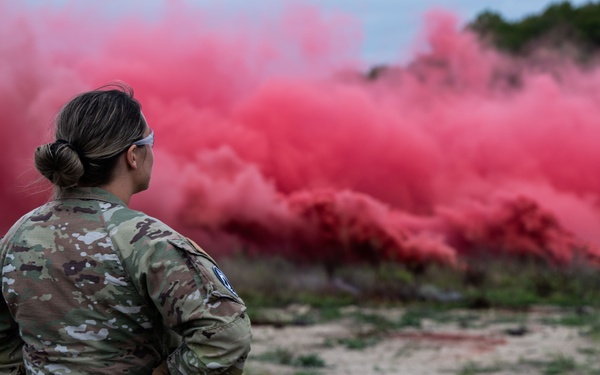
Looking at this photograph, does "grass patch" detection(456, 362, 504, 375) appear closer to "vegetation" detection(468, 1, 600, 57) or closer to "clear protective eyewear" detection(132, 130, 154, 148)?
"clear protective eyewear" detection(132, 130, 154, 148)

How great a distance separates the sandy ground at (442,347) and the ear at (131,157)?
4945 mm

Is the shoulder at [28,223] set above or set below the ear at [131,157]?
below

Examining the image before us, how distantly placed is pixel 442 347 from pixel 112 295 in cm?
629

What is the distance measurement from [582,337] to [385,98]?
521cm

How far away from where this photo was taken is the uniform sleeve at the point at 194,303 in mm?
1825

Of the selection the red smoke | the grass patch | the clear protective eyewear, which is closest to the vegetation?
the red smoke

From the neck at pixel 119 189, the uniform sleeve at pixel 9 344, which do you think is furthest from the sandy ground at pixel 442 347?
the neck at pixel 119 189

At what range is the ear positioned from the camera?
1.98 m

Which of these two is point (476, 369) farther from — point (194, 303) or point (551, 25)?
point (551, 25)

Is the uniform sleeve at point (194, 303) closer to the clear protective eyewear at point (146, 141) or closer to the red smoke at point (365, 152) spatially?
the clear protective eyewear at point (146, 141)

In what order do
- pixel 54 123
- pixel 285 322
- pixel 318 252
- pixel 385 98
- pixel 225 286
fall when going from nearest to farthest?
pixel 225 286, pixel 54 123, pixel 285 322, pixel 318 252, pixel 385 98

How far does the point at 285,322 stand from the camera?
916 cm

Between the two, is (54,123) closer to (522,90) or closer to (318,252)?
(318,252)

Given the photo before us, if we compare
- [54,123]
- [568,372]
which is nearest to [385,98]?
[568,372]
